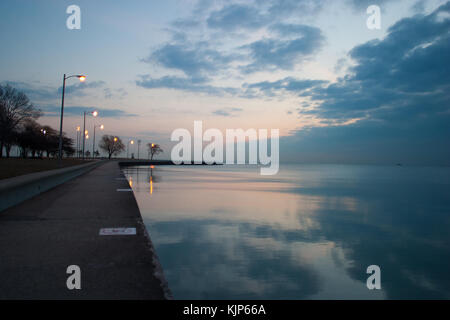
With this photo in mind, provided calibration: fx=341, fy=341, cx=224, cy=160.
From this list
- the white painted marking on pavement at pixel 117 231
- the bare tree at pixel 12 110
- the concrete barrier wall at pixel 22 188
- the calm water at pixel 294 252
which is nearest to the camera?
the calm water at pixel 294 252

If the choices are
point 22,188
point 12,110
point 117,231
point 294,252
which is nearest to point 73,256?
point 117,231

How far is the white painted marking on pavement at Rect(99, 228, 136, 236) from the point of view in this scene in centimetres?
835

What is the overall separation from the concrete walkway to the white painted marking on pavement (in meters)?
0.15

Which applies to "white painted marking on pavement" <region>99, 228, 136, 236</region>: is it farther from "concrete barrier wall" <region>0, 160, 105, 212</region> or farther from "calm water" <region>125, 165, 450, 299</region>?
"concrete barrier wall" <region>0, 160, 105, 212</region>

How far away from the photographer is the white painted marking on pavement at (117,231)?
835 centimetres

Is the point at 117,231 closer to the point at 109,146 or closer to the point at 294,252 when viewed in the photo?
the point at 294,252

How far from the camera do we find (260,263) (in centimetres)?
930

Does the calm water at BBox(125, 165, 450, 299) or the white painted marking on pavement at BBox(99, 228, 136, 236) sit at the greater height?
the white painted marking on pavement at BBox(99, 228, 136, 236)

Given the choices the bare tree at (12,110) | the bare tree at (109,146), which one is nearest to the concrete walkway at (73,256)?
the bare tree at (12,110)

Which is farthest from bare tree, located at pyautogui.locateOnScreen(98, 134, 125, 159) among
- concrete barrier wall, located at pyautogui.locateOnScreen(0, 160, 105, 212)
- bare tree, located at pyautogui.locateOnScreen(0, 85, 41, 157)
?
concrete barrier wall, located at pyautogui.locateOnScreen(0, 160, 105, 212)

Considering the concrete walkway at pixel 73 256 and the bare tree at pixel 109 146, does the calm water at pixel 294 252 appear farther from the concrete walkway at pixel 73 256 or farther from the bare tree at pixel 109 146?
the bare tree at pixel 109 146

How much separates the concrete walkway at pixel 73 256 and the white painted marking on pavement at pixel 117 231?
0.15 metres

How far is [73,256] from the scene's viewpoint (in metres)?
6.43
